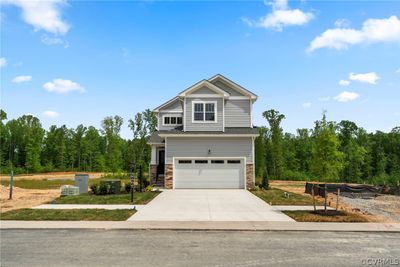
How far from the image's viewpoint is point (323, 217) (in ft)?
39.3

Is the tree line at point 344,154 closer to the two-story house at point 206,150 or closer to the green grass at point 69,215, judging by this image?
the two-story house at point 206,150

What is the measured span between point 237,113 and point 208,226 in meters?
15.7

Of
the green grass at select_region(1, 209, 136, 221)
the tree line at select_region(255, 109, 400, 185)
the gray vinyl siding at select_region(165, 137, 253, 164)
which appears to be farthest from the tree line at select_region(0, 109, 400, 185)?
the green grass at select_region(1, 209, 136, 221)

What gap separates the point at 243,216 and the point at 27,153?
6627 cm

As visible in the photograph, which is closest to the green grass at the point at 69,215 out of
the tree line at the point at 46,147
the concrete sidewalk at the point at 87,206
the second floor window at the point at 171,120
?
the concrete sidewalk at the point at 87,206

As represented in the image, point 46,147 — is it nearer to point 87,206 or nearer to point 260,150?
→ point 260,150

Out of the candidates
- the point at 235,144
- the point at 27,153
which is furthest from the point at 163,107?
the point at 27,153

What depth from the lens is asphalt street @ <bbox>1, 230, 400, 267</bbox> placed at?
6816 millimetres

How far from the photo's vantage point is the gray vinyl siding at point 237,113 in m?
24.9

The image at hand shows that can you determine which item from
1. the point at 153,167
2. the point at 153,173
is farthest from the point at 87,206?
the point at 153,167

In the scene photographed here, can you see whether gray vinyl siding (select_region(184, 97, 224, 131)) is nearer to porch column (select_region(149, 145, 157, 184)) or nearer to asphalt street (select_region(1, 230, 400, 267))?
porch column (select_region(149, 145, 157, 184))

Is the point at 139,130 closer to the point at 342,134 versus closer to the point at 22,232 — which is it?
the point at 342,134

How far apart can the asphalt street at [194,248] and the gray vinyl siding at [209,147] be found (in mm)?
12846

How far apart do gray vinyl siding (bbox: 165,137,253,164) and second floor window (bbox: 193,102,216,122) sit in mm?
1720
